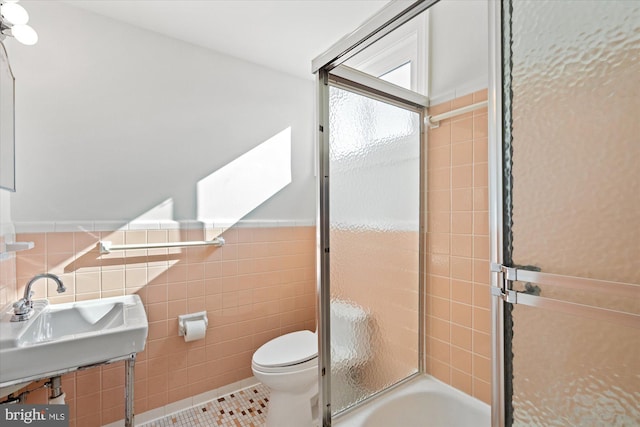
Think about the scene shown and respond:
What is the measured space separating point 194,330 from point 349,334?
107cm

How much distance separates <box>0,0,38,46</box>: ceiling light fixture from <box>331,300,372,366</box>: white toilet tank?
1.72 metres

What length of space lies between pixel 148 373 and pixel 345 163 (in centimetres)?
171

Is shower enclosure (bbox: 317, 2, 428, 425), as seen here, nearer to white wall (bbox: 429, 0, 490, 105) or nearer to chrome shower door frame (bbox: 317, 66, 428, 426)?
chrome shower door frame (bbox: 317, 66, 428, 426)

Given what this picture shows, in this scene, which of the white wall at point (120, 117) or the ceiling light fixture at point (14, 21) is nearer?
the ceiling light fixture at point (14, 21)

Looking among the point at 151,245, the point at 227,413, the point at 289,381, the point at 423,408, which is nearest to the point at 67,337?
the point at 151,245

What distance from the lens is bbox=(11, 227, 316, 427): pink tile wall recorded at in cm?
169

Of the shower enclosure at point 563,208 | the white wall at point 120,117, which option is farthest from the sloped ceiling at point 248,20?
the shower enclosure at point 563,208

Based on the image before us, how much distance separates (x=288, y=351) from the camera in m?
1.85

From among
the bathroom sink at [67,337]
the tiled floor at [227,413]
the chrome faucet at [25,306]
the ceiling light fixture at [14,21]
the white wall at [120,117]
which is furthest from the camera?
the tiled floor at [227,413]

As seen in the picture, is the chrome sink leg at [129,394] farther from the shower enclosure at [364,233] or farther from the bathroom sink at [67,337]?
the shower enclosure at [364,233]

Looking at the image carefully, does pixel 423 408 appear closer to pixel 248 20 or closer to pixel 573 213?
pixel 573 213

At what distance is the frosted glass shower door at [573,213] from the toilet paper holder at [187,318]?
178 cm

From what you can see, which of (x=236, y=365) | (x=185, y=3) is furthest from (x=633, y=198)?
(x=236, y=365)

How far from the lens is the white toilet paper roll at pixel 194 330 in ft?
6.28
